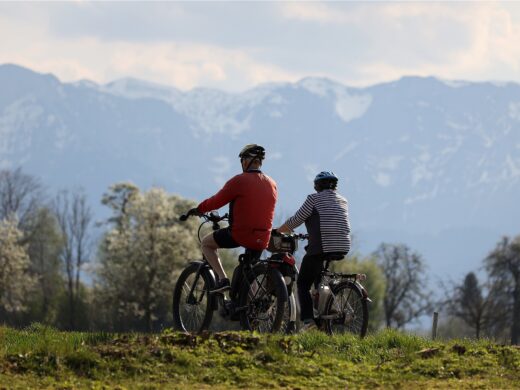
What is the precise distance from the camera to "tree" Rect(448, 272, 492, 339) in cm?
8600

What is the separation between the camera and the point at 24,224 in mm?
109562

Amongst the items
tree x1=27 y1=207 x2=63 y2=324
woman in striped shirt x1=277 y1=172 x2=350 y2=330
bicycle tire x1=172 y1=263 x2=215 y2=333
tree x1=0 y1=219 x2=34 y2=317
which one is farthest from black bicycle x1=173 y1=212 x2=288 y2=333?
tree x1=27 y1=207 x2=63 y2=324

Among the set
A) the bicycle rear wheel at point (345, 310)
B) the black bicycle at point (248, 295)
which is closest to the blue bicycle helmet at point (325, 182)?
the bicycle rear wheel at point (345, 310)

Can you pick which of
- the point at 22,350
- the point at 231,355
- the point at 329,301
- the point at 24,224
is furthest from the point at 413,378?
the point at 24,224

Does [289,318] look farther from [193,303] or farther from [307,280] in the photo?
[193,303]

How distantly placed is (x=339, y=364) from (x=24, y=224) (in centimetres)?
10212

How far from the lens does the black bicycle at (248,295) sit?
1277 centimetres

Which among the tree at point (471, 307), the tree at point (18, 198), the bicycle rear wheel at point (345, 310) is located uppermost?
the tree at point (18, 198)

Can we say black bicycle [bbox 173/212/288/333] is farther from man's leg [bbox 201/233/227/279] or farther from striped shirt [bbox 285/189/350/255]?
striped shirt [bbox 285/189/350/255]

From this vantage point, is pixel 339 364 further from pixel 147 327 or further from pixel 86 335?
pixel 147 327

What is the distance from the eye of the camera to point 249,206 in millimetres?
13125

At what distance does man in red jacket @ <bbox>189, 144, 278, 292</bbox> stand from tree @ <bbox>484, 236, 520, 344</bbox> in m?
74.5

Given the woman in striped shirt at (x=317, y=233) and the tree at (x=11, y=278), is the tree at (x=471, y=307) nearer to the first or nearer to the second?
the tree at (x=11, y=278)

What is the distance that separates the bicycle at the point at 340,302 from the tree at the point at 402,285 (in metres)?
85.2
